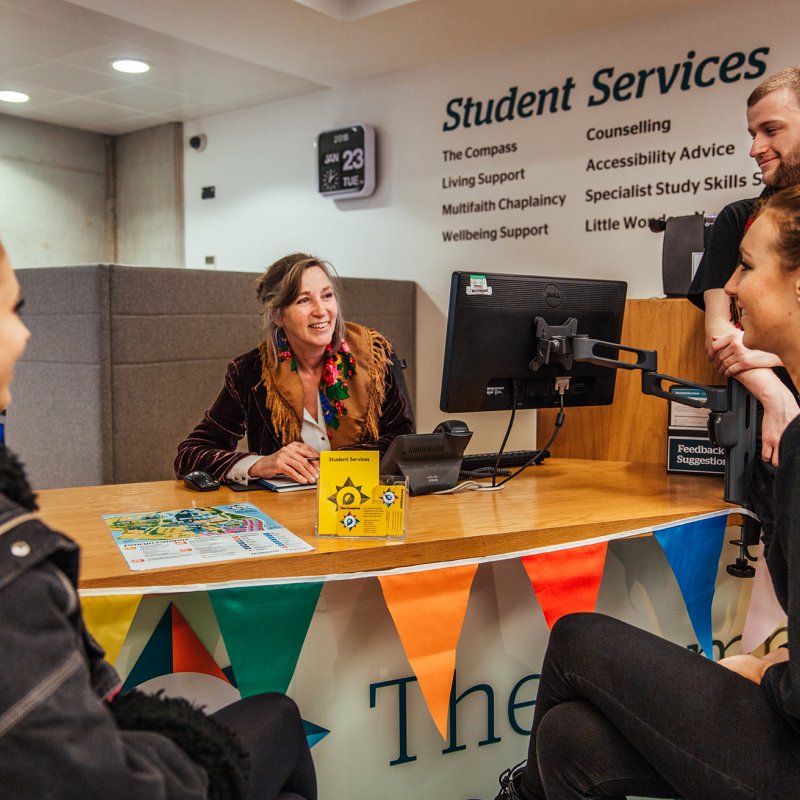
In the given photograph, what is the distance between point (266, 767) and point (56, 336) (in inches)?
120

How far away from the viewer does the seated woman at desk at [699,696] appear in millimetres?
1080

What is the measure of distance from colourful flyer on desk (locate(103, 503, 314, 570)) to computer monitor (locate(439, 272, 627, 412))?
1.89ft

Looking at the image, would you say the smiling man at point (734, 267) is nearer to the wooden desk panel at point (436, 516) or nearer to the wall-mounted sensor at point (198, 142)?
the wooden desk panel at point (436, 516)

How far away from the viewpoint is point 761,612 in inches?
Answer: 71.6

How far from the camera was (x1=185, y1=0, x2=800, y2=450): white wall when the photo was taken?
385 centimetres

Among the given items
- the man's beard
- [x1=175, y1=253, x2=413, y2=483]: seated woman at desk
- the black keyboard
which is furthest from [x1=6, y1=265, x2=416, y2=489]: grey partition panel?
the man's beard

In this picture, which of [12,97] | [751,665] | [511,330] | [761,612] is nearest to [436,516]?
[511,330]

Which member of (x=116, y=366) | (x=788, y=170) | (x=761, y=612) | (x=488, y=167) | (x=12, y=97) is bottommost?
(x=761, y=612)

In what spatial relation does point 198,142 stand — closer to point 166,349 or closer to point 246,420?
point 166,349

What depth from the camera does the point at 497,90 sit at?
4.57 metres

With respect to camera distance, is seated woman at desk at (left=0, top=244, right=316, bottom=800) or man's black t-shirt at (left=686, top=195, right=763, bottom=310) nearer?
seated woman at desk at (left=0, top=244, right=316, bottom=800)

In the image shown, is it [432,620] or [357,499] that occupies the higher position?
[357,499]

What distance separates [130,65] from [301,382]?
3.43 meters

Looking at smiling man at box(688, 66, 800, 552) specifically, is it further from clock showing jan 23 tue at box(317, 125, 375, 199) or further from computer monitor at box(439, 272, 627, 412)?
clock showing jan 23 tue at box(317, 125, 375, 199)
